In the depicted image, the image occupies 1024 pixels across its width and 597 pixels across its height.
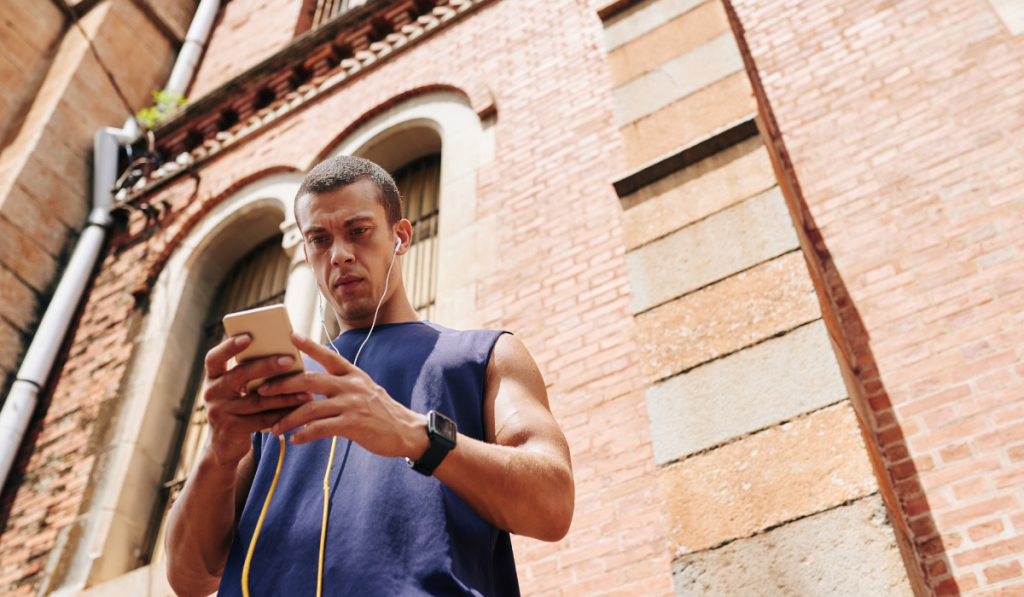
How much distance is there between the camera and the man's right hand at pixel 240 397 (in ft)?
5.04

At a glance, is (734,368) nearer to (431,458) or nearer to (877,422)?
(877,422)

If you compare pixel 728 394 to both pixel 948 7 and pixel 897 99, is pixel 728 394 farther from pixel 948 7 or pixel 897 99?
pixel 948 7

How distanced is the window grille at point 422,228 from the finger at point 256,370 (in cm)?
413

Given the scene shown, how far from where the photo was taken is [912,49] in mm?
4949

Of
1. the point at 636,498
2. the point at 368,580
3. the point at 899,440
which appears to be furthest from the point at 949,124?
the point at 368,580

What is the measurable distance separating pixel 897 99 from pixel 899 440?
2.06m

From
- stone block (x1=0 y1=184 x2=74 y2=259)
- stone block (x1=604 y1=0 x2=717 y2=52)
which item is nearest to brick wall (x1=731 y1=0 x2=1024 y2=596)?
stone block (x1=604 y1=0 x2=717 y2=52)

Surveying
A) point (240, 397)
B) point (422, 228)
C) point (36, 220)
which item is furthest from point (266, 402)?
point (36, 220)

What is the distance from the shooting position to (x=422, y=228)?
6719mm

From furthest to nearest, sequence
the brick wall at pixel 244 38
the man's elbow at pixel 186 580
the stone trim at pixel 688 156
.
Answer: the brick wall at pixel 244 38, the stone trim at pixel 688 156, the man's elbow at pixel 186 580

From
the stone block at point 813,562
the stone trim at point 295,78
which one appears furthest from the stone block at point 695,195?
the stone trim at point 295,78

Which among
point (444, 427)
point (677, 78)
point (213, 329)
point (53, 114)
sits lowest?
point (213, 329)

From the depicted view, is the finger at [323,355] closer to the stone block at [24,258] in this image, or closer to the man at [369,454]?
the man at [369,454]

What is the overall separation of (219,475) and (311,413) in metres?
0.41
